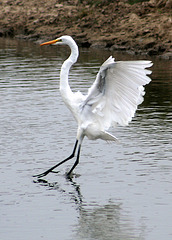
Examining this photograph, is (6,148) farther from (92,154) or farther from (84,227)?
(84,227)

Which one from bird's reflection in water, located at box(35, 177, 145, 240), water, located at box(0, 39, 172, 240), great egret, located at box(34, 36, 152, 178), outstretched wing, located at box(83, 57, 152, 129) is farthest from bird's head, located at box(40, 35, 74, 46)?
bird's reflection in water, located at box(35, 177, 145, 240)

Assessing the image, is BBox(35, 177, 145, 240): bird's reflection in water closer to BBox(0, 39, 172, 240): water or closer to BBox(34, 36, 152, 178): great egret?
BBox(0, 39, 172, 240): water

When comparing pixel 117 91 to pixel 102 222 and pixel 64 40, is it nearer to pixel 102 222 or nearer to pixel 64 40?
pixel 64 40

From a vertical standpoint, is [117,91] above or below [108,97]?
above

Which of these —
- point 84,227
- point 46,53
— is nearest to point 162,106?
point 84,227

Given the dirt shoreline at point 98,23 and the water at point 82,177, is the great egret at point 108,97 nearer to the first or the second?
the water at point 82,177

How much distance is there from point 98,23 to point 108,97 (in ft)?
70.8

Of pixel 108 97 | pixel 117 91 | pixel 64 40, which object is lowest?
pixel 108 97

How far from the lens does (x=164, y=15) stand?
27531mm

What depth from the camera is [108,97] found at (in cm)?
891

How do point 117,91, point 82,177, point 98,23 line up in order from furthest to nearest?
1. point 98,23
2. point 82,177
3. point 117,91

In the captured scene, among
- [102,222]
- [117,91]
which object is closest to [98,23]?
[117,91]

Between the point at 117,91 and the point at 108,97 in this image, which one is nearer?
the point at 117,91

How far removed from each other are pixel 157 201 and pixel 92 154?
260 cm
